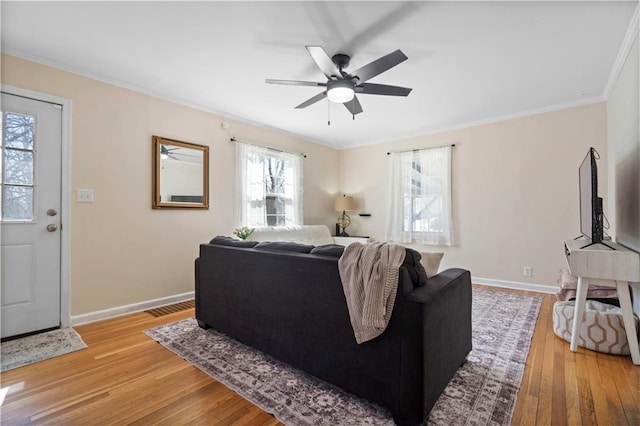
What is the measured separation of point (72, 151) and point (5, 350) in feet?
5.65

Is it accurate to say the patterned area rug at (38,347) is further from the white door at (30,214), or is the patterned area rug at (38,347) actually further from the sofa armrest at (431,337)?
the sofa armrest at (431,337)

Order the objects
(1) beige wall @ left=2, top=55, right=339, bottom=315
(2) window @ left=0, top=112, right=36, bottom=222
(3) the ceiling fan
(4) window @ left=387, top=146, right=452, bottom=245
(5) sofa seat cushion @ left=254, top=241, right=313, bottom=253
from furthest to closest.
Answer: (4) window @ left=387, top=146, right=452, bottom=245 → (1) beige wall @ left=2, top=55, right=339, bottom=315 → (2) window @ left=0, top=112, right=36, bottom=222 → (3) the ceiling fan → (5) sofa seat cushion @ left=254, top=241, right=313, bottom=253

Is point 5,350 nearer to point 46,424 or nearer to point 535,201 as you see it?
point 46,424

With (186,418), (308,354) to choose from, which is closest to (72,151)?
(186,418)

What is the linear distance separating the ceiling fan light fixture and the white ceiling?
0.96 feet

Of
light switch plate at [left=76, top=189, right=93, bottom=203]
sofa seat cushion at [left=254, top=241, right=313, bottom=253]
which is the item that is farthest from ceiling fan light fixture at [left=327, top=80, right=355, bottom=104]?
light switch plate at [left=76, top=189, right=93, bottom=203]

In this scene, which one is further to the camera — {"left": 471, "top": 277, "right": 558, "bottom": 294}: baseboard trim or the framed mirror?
{"left": 471, "top": 277, "right": 558, "bottom": 294}: baseboard trim

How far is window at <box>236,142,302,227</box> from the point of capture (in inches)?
169

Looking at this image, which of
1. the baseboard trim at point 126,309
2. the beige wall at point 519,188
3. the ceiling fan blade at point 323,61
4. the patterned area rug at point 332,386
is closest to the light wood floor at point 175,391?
the patterned area rug at point 332,386

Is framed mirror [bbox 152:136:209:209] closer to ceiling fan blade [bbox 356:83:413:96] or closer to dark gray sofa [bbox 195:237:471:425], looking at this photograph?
dark gray sofa [bbox 195:237:471:425]

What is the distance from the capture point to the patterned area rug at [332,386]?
1.49 metres

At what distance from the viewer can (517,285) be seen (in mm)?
4031

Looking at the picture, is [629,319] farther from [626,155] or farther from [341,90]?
[341,90]

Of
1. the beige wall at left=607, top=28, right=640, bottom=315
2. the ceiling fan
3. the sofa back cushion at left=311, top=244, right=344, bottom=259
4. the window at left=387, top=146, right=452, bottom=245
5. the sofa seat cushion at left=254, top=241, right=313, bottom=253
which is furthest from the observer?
the window at left=387, top=146, right=452, bottom=245
